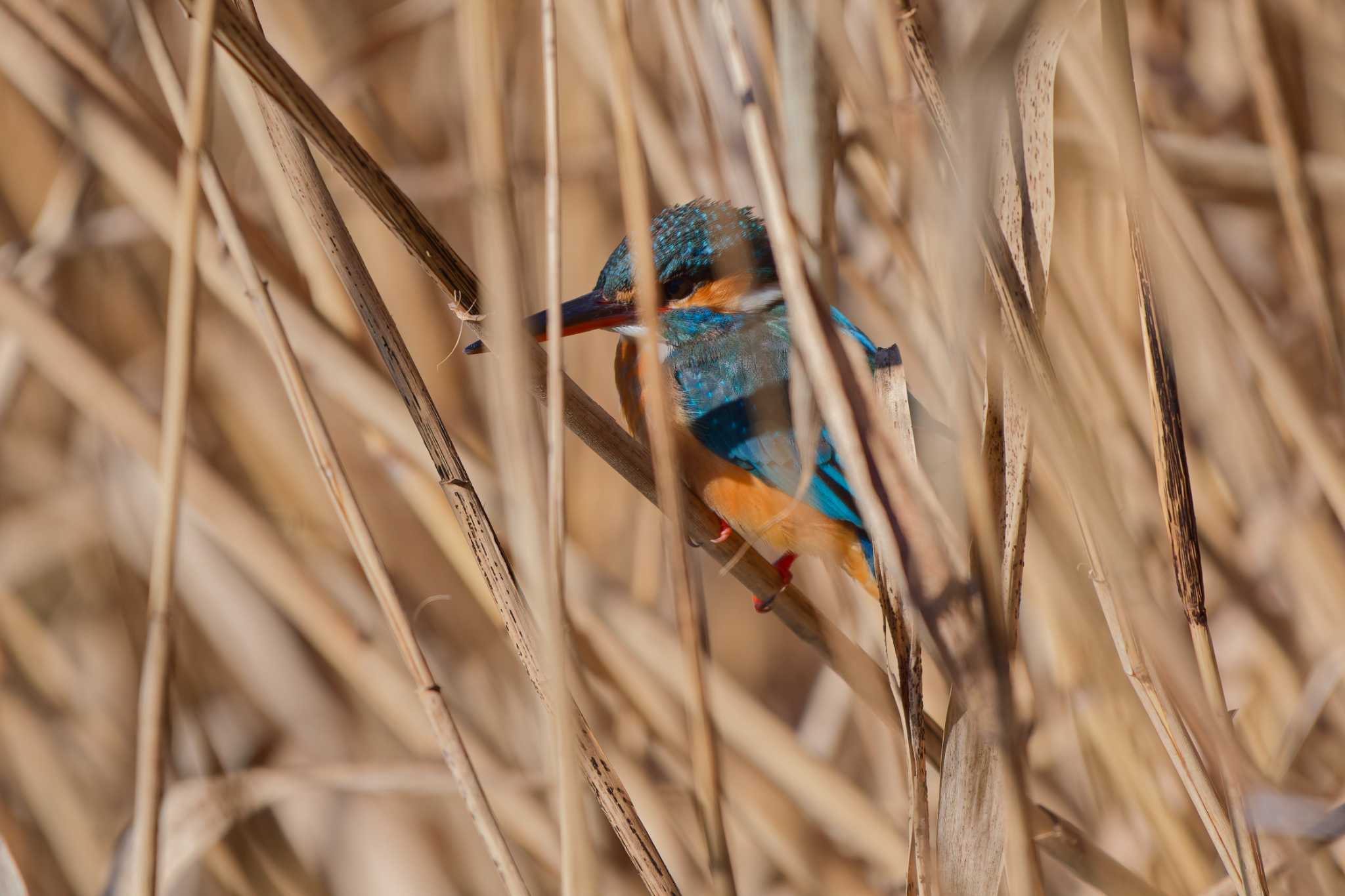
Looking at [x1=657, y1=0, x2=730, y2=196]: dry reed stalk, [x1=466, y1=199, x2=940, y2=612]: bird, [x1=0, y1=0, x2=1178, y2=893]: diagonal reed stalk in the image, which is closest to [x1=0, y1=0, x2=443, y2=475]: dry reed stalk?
[x1=0, y1=0, x2=1178, y2=893]: diagonal reed stalk

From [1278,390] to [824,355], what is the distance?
0.83m

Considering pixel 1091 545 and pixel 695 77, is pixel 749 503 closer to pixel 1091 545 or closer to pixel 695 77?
pixel 695 77

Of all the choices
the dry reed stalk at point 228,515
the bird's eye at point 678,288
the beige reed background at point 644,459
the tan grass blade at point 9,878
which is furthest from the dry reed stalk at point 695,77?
the tan grass blade at point 9,878

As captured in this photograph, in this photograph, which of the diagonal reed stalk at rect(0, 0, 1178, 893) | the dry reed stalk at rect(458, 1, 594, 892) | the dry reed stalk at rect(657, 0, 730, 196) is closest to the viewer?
the dry reed stalk at rect(458, 1, 594, 892)

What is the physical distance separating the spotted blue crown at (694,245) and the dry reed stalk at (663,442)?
649 millimetres

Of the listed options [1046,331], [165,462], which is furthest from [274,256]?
[1046,331]

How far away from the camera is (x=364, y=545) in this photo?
76cm

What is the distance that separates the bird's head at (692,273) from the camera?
1.32m

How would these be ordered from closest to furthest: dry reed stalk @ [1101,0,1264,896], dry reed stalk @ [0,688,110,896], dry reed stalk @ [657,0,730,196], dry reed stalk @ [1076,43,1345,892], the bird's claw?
dry reed stalk @ [1101,0,1264,896]
dry reed stalk @ [657,0,730,196]
dry reed stalk @ [1076,43,1345,892]
the bird's claw
dry reed stalk @ [0,688,110,896]

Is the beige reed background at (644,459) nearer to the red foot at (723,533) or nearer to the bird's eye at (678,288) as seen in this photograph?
the red foot at (723,533)

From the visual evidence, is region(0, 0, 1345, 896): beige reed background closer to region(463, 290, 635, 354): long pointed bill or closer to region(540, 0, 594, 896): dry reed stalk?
region(540, 0, 594, 896): dry reed stalk

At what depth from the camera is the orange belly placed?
1390 mm

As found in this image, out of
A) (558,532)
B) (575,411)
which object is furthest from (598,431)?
(558,532)

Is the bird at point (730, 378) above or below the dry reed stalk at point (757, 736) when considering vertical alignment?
above
